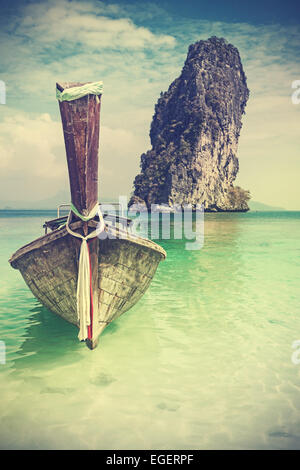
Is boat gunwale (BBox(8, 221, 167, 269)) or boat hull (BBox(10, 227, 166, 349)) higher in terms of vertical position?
boat gunwale (BBox(8, 221, 167, 269))

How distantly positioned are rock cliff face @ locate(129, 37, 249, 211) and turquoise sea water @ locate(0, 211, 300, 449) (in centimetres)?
7196

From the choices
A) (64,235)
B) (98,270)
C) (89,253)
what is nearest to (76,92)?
(64,235)

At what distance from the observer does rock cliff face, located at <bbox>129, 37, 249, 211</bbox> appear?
79438 mm

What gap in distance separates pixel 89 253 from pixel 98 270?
28 centimetres

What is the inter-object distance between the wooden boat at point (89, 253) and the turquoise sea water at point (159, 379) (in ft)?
1.99

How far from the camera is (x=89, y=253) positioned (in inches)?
156

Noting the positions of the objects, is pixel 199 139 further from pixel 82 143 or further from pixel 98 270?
pixel 82 143

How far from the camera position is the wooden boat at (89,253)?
11.5ft

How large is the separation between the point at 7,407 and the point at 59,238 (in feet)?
6.18

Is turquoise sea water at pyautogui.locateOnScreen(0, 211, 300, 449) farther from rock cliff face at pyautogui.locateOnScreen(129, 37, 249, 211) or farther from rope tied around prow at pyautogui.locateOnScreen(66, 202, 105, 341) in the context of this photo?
rock cliff face at pyautogui.locateOnScreen(129, 37, 249, 211)

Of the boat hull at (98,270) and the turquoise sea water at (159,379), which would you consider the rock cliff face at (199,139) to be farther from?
the boat hull at (98,270)

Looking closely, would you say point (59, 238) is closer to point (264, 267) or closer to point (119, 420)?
point (119, 420)

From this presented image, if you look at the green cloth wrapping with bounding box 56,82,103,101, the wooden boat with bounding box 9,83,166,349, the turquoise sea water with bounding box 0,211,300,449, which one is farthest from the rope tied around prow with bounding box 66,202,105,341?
the green cloth wrapping with bounding box 56,82,103,101

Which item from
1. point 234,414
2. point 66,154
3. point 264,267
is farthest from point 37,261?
point 264,267
